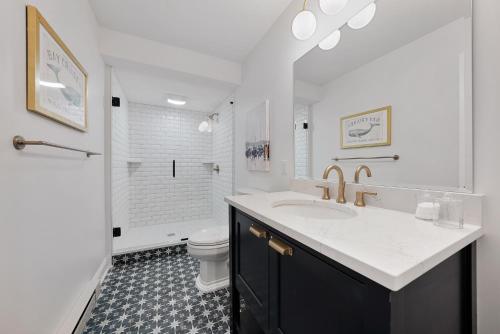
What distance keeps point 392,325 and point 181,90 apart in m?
3.14

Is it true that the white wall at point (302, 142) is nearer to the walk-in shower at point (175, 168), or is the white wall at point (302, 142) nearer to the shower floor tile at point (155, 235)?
the walk-in shower at point (175, 168)

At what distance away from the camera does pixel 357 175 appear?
1.10 m

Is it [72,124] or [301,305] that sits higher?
[72,124]

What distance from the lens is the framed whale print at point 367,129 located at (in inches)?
39.2

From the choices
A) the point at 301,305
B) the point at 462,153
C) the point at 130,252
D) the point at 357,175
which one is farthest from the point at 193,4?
the point at 130,252

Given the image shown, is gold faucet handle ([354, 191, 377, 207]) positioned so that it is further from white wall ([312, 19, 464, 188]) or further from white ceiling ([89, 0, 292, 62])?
white ceiling ([89, 0, 292, 62])

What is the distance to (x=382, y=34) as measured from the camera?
3.36 feet

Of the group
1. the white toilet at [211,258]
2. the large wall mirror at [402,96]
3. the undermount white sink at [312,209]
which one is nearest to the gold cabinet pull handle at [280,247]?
the undermount white sink at [312,209]

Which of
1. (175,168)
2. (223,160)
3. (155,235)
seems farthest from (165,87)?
(155,235)

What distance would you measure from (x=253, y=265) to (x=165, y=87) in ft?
8.76

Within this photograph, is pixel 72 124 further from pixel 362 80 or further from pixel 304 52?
pixel 362 80

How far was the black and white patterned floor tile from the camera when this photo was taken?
1.33 meters

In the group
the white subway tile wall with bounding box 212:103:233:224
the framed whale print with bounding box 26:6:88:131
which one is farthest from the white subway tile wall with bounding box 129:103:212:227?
the framed whale print with bounding box 26:6:88:131

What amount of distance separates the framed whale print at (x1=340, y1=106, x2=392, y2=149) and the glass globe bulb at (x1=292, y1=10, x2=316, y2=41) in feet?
1.80
